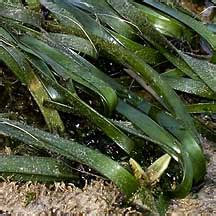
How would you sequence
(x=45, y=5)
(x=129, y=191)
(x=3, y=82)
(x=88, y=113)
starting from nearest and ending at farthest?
(x=129, y=191) → (x=88, y=113) → (x=3, y=82) → (x=45, y=5)

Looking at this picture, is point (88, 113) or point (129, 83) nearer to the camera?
point (88, 113)

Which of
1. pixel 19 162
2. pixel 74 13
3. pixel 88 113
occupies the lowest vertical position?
pixel 19 162

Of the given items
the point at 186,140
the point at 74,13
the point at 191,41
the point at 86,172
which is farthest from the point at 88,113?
the point at 191,41

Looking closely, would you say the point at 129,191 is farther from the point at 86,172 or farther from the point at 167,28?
the point at 167,28

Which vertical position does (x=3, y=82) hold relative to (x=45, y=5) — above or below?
below

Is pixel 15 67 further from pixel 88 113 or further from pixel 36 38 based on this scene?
pixel 88 113

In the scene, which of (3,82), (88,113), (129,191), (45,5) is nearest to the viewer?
(129,191)
